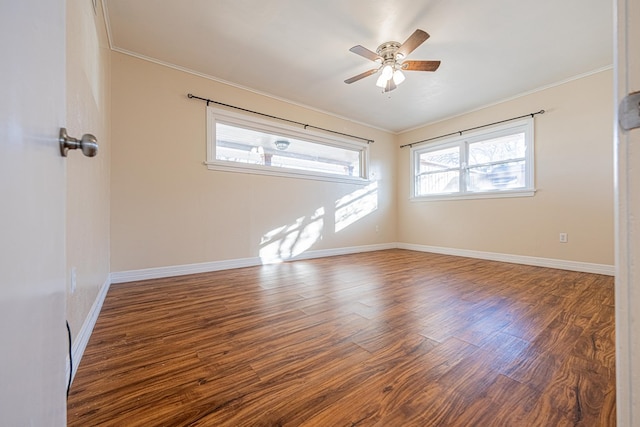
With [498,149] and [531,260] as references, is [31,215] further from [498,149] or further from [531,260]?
[498,149]

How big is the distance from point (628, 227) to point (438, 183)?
4.83 meters

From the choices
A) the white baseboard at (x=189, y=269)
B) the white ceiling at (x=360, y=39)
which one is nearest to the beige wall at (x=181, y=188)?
the white baseboard at (x=189, y=269)

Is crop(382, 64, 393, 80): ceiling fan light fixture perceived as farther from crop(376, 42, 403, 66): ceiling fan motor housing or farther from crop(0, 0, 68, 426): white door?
crop(0, 0, 68, 426): white door

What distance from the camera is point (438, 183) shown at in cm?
486

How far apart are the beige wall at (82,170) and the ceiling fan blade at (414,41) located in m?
2.26

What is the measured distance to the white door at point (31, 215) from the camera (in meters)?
0.32

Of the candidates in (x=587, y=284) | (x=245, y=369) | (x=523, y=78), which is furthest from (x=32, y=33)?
(x=523, y=78)

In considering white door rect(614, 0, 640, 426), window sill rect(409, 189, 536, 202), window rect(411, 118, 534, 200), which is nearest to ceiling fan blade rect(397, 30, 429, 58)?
white door rect(614, 0, 640, 426)

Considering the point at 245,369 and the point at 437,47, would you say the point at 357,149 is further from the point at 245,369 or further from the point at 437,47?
the point at 245,369

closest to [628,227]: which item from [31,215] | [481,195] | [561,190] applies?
[31,215]

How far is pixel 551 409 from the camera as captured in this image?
0.98 meters

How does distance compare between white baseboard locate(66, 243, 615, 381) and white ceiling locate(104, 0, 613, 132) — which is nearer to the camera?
white baseboard locate(66, 243, 615, 381)

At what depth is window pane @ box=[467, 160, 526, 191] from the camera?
380 centimetres

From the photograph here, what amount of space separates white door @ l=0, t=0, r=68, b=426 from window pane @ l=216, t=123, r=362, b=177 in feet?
9.98
